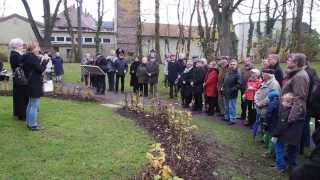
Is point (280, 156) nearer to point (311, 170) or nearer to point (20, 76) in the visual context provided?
point (311, 170)

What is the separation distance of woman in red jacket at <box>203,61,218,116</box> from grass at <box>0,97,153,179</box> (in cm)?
317

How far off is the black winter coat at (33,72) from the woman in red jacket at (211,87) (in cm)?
574

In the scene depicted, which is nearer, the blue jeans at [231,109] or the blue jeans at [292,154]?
the blue jeans at [292,154]

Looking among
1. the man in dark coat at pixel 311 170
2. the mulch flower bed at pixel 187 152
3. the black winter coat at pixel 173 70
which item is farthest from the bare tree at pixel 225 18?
the man in dark coat at pixel 311 170

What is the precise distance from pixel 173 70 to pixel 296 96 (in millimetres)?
10434

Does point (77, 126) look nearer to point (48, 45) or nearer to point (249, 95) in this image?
point (249, 95)

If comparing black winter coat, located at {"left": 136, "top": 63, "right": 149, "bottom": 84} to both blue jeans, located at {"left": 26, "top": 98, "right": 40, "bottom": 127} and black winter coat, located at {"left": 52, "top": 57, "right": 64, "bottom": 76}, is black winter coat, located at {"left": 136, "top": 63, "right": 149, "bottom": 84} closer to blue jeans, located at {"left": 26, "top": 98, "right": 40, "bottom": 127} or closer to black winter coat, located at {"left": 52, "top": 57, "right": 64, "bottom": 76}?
black winter coat, located at {"left": 52, "top": 57, "right": 64, "bottom": 76}

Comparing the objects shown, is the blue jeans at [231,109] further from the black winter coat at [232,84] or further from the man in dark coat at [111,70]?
the man in dark coat at [111,70]

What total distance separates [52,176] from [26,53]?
11.9 ft

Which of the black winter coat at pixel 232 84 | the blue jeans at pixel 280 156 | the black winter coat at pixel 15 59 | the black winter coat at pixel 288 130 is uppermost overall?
the black winter coat at pixel 15 59

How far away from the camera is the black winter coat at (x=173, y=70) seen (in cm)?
1819

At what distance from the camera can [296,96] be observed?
8.06m

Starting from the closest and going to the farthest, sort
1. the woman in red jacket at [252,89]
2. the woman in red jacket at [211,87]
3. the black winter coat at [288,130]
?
1. the black winter coat at [288,130]
2. the woman in red jacket at [252,89]
3. the woman in red jacket at [211,87]

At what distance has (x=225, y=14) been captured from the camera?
712 inches
